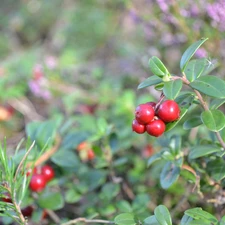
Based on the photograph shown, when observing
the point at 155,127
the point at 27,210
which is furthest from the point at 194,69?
the point at 27,210

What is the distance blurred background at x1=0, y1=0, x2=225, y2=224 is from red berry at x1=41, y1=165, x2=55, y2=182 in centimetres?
4

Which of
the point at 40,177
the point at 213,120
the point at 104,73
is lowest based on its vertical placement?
the point at 104,73

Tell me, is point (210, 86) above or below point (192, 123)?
above

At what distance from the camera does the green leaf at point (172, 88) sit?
97cm

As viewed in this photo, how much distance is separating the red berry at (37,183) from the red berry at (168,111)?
2.09 feet

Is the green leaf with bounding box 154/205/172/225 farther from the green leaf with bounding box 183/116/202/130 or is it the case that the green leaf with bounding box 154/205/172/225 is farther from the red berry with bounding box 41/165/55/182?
the red berry with bounding box 41/165/55/182

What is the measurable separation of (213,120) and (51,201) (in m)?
0.70

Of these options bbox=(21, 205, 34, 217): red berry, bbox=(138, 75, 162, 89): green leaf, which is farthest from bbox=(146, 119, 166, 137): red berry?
bbox=(21, 205, 34, 217): red berry

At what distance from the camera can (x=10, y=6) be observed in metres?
5.59

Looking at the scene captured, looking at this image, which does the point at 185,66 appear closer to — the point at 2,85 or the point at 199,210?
the point at 199,210

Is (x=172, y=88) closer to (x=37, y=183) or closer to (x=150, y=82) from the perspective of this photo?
(x=150, y=82)

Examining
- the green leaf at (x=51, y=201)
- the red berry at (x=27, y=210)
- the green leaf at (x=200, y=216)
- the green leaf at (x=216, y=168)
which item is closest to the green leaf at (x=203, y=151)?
the green leaf at (x=216, y=168)

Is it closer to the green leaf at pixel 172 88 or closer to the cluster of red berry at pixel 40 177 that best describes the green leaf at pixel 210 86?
the green leaf at pixel 172 88

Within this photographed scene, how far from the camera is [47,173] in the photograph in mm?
1513
